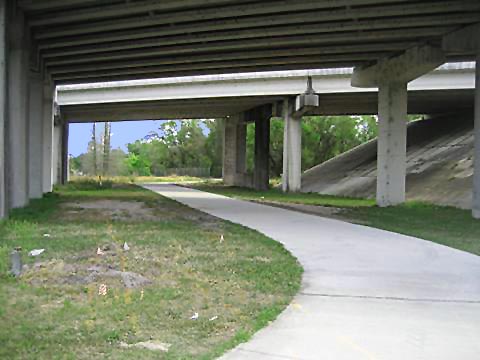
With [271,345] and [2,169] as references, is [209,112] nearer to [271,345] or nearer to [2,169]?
[2,169]

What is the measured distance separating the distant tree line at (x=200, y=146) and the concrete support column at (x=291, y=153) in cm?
2709

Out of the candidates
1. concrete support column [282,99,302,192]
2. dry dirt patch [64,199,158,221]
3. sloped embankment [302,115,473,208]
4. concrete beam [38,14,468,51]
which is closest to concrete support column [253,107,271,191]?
sloped embankment [302,115,473,208]

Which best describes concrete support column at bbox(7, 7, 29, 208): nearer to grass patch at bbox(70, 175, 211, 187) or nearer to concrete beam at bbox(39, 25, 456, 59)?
concrete beam at bbox(39, 25, 456, 59)

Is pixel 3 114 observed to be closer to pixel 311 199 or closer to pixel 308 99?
pixel 311 199

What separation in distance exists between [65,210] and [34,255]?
11075 mm

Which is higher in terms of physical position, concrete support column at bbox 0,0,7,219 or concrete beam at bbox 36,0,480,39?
concrete beam at bbox 36,0,480,39

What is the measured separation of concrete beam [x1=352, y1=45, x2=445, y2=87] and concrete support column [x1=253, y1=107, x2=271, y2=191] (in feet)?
70.0

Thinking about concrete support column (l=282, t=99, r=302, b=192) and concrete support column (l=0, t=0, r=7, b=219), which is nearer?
concrete support column (l=0, t=0, r=7, b=219)

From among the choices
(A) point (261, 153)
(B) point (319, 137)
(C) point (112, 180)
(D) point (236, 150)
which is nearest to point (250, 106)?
(A) point (261, 153)

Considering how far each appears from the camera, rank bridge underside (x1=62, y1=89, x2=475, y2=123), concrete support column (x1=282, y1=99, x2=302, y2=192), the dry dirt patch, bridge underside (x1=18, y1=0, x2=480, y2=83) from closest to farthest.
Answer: the dry dirt patch, bridge underside (x1=18, y1=0, x2=480, y2=83), bridge underside (x1=62, y1=89, x2=475, y2=123), concrete support column (x1=282, y1=99, x2=302, y2=192)

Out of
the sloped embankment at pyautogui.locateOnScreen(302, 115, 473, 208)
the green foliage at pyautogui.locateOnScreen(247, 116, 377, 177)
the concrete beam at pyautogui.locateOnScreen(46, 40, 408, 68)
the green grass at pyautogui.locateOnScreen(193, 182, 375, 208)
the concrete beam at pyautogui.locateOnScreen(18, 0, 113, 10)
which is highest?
the concrete beam at pyautogui.locateOnScreen(18, 0, 113, 10)

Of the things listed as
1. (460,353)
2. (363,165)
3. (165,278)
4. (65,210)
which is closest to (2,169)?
(65,210)

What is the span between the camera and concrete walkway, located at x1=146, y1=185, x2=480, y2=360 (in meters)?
5.50

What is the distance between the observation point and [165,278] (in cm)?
865
